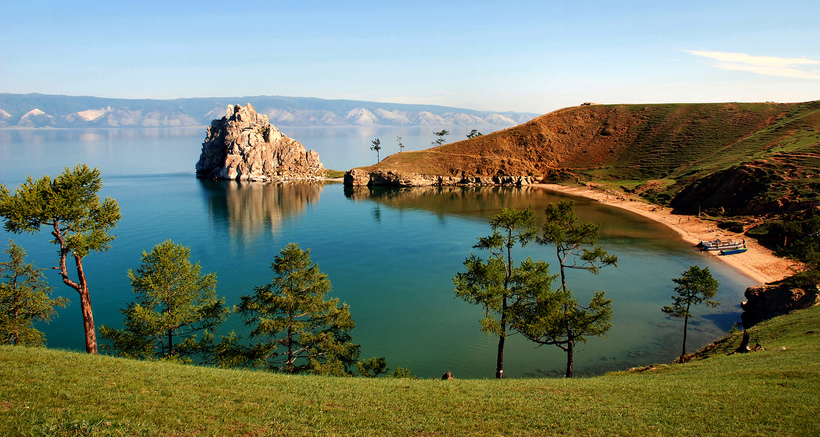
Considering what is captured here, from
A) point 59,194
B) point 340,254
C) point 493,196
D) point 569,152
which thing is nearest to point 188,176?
point 493,196

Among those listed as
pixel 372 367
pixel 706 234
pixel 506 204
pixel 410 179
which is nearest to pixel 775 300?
pixel 372 367

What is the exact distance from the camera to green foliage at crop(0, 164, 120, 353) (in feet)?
74.1

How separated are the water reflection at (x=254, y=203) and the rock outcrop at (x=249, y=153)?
8.15 meters

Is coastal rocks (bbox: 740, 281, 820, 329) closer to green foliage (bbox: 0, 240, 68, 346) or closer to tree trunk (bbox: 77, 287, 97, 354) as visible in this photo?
tree trunk (bbox: 77, 287, 97, 354)

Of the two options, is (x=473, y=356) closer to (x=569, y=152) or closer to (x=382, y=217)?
(x=382, y=217)

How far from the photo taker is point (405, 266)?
183ft

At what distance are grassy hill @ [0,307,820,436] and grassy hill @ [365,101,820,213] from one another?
229 ft

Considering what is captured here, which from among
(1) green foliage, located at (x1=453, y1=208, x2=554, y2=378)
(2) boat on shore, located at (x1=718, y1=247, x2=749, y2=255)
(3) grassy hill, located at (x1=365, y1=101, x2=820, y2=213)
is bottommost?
(2) boat on shore, located at (x1=718, y1=247, x2=749, y2=255)

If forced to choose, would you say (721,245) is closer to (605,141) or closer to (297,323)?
(297,323)

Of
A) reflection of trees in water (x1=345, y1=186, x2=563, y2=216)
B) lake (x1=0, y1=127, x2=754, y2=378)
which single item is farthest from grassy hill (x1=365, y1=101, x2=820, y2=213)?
lake (x1=0, y1=127, x2=754, y2=378)

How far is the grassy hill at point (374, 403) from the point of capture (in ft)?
42.6

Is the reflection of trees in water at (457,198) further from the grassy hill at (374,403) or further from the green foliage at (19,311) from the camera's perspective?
the green foliage at (19,311)

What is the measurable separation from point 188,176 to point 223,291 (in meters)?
132

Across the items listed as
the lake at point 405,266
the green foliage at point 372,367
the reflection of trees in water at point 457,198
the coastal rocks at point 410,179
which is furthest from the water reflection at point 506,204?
the green foliage at point 372,367
